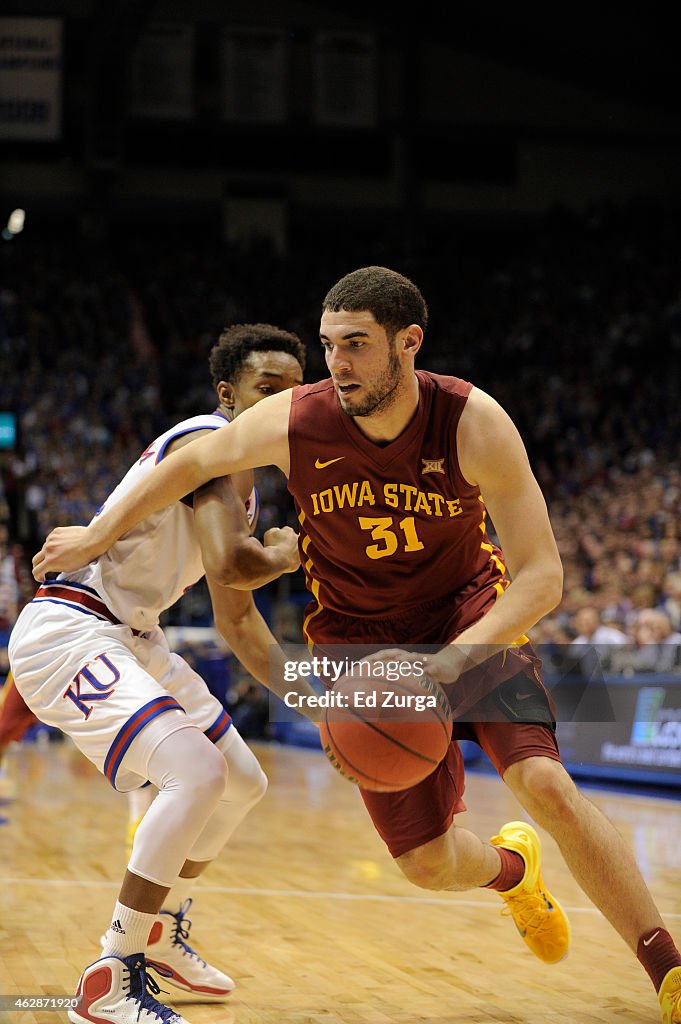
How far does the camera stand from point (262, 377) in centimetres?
423

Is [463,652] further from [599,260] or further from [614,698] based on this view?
[599,260]

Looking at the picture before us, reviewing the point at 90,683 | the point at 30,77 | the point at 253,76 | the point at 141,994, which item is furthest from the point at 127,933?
the point at 253,76

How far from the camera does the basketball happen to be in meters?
3.14

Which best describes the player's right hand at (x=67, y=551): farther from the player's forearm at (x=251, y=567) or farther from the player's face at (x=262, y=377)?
the player's face at (x=262, y=377)

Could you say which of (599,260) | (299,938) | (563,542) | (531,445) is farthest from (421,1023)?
(599,260)

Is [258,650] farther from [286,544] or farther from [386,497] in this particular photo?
[386,497]

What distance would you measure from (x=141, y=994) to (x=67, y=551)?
1.30 metres

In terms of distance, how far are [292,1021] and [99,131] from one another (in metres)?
22.2

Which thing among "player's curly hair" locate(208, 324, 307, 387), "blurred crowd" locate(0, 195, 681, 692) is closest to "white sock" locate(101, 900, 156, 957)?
"player's curly hair" locate(208, 324, 307, 387)

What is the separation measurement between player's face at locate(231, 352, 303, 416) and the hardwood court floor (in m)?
2.02

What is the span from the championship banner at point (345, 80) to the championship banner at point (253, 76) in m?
0.65

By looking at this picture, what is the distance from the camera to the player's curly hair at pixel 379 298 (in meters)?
3.34

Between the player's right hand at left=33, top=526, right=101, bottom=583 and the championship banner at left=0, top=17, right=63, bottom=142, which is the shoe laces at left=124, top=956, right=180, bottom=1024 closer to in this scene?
the player's right hand at left=33, top=526, right=101, bottom=583

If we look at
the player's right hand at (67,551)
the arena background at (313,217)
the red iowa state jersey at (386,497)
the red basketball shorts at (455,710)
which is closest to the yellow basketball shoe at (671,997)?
the red basketball shorts at (455,710)
